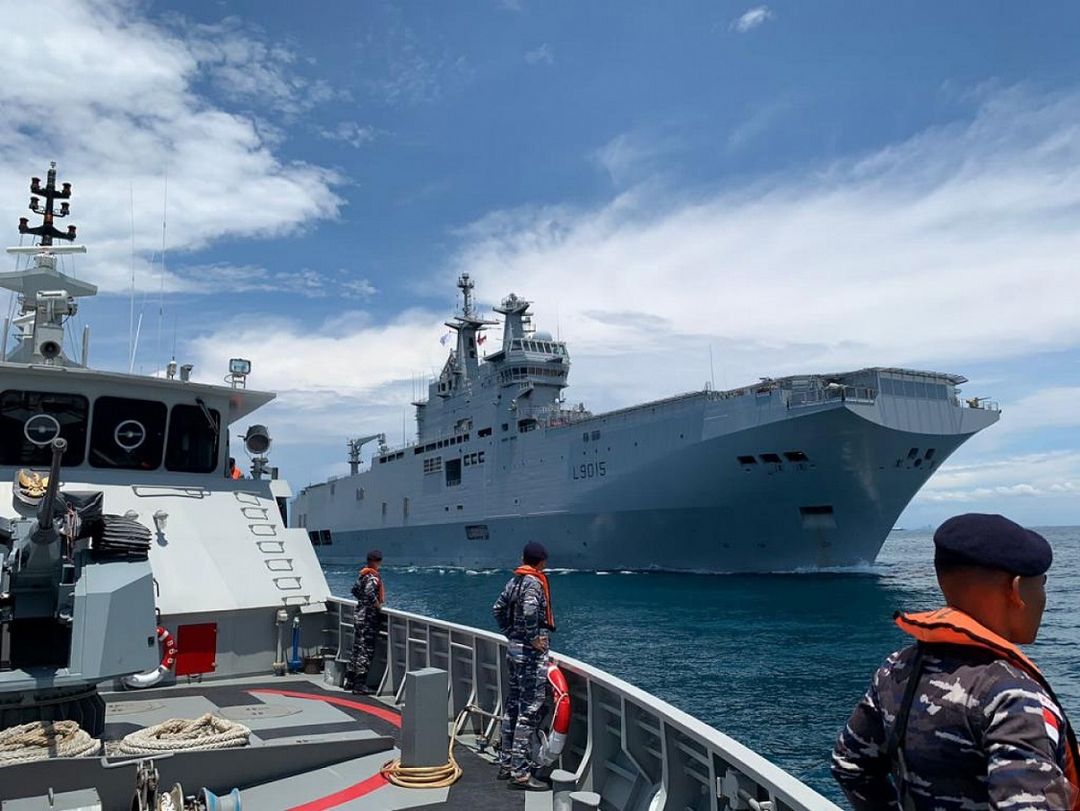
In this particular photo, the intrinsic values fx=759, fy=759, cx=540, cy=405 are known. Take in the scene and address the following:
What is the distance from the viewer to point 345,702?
21.6 ft

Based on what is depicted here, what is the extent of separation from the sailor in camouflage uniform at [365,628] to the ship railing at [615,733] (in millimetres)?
243

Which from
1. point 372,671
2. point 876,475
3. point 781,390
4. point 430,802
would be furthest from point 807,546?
point 430,802

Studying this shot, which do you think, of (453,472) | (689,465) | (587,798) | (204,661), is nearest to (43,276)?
(204,661)

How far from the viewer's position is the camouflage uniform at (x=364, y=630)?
23.0 feet

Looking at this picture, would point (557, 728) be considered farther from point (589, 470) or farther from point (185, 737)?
point (589, 470)

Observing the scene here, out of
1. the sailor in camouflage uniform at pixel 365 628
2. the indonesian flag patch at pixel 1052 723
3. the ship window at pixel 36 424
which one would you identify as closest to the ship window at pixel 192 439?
the ship window at pixel 36 424

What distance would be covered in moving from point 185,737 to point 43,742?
2.31 feet

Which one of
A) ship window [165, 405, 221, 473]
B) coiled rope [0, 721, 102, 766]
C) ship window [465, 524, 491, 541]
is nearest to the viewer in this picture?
coiled rope [0, 721, 102, 766]

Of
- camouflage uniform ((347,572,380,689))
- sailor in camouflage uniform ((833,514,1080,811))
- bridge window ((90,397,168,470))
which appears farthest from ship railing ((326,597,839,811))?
bridge window ((90,397,168,470))

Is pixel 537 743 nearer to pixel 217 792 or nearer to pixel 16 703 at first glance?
pixel 217 792

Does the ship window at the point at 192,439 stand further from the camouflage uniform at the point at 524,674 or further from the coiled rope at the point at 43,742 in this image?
the camouflage uniform at the point at 524,674

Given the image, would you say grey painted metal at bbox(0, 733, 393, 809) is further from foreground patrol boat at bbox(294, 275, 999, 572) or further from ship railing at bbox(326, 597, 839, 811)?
foreground patrol boat at bbox(294, 275, 999, 572)

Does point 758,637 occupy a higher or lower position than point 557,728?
lower

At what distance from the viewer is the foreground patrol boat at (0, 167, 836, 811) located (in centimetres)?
373
